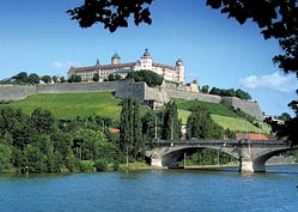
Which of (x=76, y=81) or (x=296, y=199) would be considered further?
(x=76, y=81)

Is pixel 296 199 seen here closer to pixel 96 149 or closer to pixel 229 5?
pixel 96 149

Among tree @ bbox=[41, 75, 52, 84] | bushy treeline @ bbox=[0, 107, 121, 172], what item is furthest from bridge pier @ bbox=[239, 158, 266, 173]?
tree @ bbox=[41, 75, 52, 84]

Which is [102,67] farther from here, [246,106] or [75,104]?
[75,104]

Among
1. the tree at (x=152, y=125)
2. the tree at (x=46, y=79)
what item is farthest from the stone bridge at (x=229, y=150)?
the tree at (x=46, y=79)

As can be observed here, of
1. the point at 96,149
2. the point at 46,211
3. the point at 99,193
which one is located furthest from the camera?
the point at 96,149

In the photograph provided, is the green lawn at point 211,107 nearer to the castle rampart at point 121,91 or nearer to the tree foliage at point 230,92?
the castle rampart at point 121,91

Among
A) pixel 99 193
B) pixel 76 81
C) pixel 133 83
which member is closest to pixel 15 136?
pixel 99 193

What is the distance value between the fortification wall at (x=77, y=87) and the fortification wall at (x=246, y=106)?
2106 cm

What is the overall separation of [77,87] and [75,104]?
9.11 meters

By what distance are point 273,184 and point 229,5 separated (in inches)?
1419

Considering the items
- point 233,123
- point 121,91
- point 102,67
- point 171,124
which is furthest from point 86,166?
point 102,67

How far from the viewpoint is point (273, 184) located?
39.3 metres

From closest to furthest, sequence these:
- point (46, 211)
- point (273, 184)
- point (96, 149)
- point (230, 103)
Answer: point (46, 211), point (273, 184), point (96, 149), point (230, 103)

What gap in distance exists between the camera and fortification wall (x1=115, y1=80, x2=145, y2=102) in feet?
291
